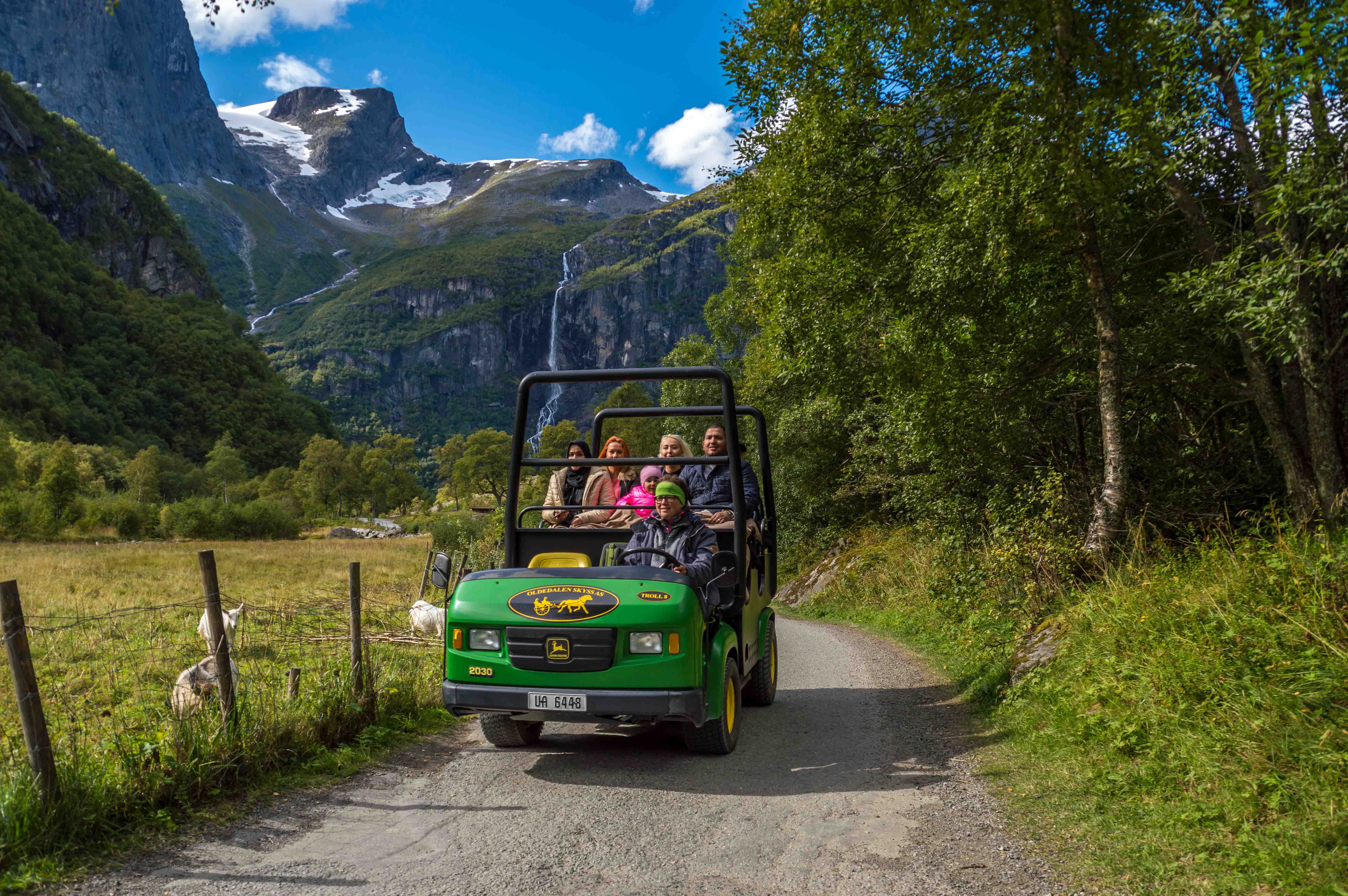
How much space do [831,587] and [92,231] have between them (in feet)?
595

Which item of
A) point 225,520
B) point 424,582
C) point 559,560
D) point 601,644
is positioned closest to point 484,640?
point 601,644

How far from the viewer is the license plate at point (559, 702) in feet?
16.9

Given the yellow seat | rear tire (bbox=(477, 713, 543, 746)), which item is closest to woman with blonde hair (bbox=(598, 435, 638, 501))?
the yellow seat

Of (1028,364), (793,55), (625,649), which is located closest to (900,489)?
(1028,364)

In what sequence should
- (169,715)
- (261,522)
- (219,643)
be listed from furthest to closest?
1. (261,522)
2. (219,643)
3. (169,715)

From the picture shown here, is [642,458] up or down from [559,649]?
up

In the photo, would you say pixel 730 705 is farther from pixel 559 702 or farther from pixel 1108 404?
pixel 1108 404

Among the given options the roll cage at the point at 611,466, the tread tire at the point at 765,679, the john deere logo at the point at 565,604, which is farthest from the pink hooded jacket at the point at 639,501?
the john deere logo at the point at 565,604

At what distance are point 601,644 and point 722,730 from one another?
3.67 feet

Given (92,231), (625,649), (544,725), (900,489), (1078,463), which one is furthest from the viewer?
(92,231)

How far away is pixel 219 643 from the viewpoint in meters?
5.08

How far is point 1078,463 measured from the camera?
10.4 meters

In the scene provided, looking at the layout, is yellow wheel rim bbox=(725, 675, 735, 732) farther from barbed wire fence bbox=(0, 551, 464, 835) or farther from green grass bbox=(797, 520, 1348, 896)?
barbed wire fence bbox=(0, 551, 464, 835)

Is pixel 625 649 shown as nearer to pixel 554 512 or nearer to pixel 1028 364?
pixel 554 512
